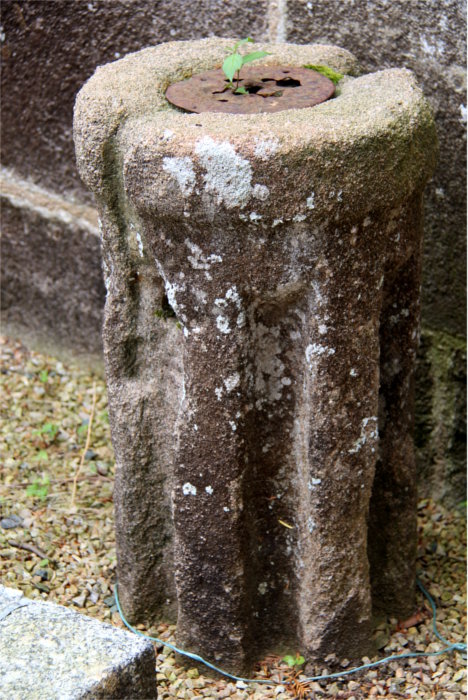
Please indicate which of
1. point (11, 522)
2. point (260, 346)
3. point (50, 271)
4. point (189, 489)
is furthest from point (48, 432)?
point (260, 346)

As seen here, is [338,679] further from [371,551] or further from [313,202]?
[313,202]

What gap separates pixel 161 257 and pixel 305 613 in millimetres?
784

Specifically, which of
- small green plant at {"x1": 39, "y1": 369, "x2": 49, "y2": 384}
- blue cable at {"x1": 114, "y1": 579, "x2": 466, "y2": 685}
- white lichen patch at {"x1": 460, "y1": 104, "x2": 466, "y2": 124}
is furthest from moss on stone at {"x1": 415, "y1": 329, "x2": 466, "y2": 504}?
small green plant at {"x1": 39, "y1": 369, "x2": 49, "y2": 384}

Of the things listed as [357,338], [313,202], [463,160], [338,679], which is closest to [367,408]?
[357,338]

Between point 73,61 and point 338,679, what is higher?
point 73,61

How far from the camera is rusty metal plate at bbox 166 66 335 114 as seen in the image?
1.93m

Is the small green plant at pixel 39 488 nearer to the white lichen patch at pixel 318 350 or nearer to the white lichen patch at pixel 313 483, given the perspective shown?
the white lichen patch at pixel 313 483

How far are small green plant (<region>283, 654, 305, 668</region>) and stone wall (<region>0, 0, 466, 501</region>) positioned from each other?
73cm

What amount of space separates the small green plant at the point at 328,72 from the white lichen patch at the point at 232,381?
62 cm

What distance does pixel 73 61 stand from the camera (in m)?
2.93

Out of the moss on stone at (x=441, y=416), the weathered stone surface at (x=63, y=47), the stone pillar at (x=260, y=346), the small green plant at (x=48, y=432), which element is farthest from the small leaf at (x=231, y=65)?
the small green plant at (x=48, y=432)

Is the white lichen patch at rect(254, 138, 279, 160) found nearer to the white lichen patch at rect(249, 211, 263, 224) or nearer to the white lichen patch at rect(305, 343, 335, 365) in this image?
the white lichen patch at rect(249, 211, 263, 224)

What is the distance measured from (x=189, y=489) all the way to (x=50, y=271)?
4.60 ft

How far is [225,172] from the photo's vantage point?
5.70 feet
